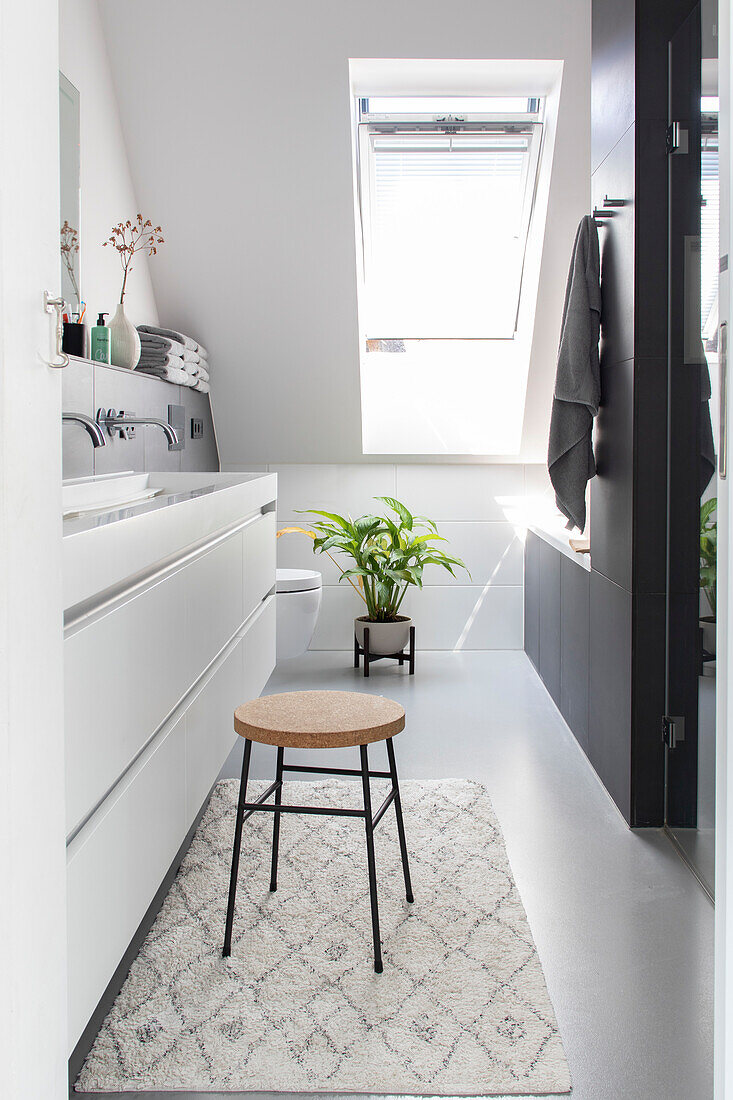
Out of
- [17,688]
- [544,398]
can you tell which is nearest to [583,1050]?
[17,688]

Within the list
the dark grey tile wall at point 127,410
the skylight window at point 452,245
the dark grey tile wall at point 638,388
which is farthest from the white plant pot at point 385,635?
the dark grey tile wall at point 638,388

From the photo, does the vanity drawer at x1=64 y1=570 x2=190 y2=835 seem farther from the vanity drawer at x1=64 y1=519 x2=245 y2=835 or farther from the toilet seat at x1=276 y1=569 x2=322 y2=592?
the toilet seat at x1=276 y1=569 x2=322 y2=592

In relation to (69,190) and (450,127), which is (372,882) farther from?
(450,127)

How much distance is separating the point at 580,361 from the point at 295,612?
1645 mm

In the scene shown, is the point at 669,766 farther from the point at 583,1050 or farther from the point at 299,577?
the point at 299,577

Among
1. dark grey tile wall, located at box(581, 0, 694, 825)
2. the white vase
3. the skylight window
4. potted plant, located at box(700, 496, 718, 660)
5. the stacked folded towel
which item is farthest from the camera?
the skylight window

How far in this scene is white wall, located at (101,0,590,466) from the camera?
3311 mm

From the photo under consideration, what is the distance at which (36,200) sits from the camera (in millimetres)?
951

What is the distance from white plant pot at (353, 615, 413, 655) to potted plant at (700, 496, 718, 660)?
90.8 inches

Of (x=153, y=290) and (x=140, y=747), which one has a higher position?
(x=153, y=290)

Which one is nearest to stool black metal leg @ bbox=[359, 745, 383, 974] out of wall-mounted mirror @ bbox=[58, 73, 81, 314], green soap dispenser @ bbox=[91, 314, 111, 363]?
green soap dispenser @ bbox=[91, 314, 111, 363]

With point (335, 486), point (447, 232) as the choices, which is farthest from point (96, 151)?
point (335, 486)

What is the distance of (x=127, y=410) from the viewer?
10.1 feet

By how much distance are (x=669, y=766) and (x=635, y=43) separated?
1875mm
